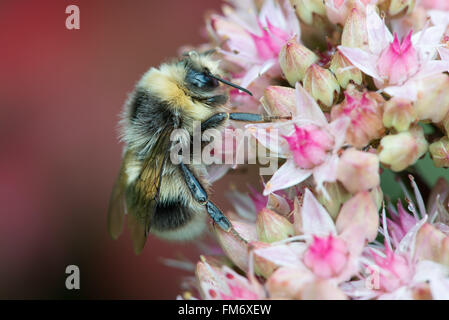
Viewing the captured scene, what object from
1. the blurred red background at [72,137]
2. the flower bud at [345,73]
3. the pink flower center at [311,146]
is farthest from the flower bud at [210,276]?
the blurred red background at [72,137]

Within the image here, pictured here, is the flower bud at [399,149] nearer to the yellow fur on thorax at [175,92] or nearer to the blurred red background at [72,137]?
the yellow fur on thorax at [175,92]

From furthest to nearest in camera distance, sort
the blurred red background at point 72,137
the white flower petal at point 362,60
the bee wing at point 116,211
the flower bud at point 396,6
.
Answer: the blurred red background at point 72,137 → the bee wing at point 116,211 → the flower bud at point 396,6 → the white flower petal at point 362,60

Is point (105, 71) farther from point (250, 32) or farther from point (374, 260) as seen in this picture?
point (374, 260)

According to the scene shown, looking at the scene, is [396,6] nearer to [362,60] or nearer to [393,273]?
[362,60]

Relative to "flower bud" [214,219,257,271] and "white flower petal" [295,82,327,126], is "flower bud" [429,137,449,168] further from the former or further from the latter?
"flower bud" [214,219,257,271]

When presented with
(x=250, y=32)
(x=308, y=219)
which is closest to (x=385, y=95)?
(x=308, y=219)

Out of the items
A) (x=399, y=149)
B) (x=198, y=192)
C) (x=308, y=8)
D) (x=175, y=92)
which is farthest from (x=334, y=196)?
(x=308, y=8)
